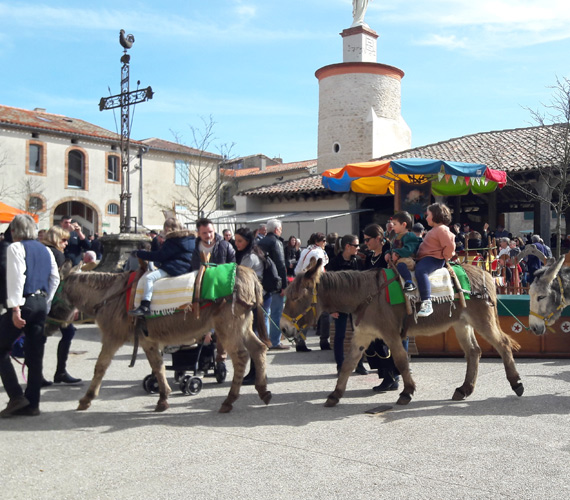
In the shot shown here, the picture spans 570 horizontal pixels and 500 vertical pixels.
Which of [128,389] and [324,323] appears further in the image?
[324,323]

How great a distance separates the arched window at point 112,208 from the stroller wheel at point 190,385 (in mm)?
33317

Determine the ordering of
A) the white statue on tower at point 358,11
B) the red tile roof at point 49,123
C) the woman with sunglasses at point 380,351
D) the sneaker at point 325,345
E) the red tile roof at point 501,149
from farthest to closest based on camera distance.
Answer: the red tile roof at point 49,123 → the white statue on tower at point 358,11 → the red tile roof at point 501,149 → the sneaker at point 325,345 → the woman with sunglasses at point 380,351

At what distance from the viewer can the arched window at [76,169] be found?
120ft

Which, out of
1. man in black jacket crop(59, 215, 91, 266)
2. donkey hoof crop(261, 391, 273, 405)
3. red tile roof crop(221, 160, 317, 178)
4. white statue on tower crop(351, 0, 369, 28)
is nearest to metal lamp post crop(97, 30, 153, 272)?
man in black jacket crop(59, 215, 91, 266)

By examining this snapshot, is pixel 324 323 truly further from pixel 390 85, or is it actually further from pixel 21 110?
pixel 21 110

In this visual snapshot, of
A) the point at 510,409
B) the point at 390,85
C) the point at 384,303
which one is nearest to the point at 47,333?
the point at 384,303

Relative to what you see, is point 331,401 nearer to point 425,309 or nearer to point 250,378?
point 425,309

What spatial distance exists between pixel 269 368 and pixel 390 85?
80.1ft

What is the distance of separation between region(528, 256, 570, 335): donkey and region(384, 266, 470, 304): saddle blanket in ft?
3.08

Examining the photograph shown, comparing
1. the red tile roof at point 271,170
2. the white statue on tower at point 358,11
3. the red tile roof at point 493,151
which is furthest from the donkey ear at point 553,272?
the red tile roof at point 271,170

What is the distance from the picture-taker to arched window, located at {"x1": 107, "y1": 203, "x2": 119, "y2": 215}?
3780cm

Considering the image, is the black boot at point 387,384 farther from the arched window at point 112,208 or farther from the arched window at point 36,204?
the arched window at point 112,208

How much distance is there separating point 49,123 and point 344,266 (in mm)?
33634

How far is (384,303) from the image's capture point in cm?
588
